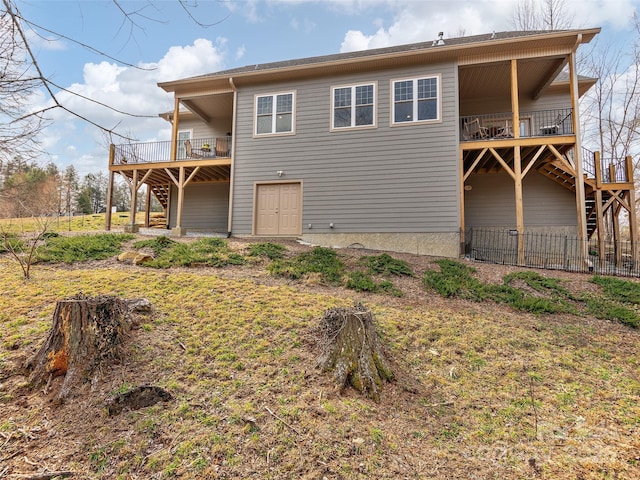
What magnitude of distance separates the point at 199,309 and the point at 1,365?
2.05 metres

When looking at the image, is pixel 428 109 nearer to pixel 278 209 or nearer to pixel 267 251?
pixel 278 209

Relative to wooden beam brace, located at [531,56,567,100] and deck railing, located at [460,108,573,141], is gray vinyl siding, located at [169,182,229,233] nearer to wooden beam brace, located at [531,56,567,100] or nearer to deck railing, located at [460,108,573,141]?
deck railing, located at [460,108,573,141]

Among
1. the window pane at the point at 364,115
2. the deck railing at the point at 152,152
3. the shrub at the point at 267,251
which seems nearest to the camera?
the shrub at the point at 267,251

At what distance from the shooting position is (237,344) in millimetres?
3820

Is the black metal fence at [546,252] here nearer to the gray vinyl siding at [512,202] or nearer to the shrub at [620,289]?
the gray vinyl siding at [512,202]

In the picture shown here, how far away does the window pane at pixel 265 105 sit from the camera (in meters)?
11.4

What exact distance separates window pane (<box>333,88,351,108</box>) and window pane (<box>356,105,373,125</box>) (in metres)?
0.46

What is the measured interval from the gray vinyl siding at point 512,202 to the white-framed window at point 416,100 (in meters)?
3.28

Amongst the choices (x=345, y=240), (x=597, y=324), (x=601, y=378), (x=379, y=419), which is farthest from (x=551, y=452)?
(x=345, y=240)

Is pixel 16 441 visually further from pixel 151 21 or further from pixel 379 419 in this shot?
pixel 151 21

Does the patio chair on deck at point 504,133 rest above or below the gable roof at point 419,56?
below

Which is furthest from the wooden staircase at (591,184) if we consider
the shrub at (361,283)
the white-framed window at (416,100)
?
the shrub at (361,283)

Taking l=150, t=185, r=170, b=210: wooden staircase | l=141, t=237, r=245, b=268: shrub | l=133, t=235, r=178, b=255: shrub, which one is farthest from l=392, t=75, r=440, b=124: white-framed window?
l=150, t=185, r=170, b=210: wooden staircase

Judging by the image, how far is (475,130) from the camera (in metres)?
11.1
